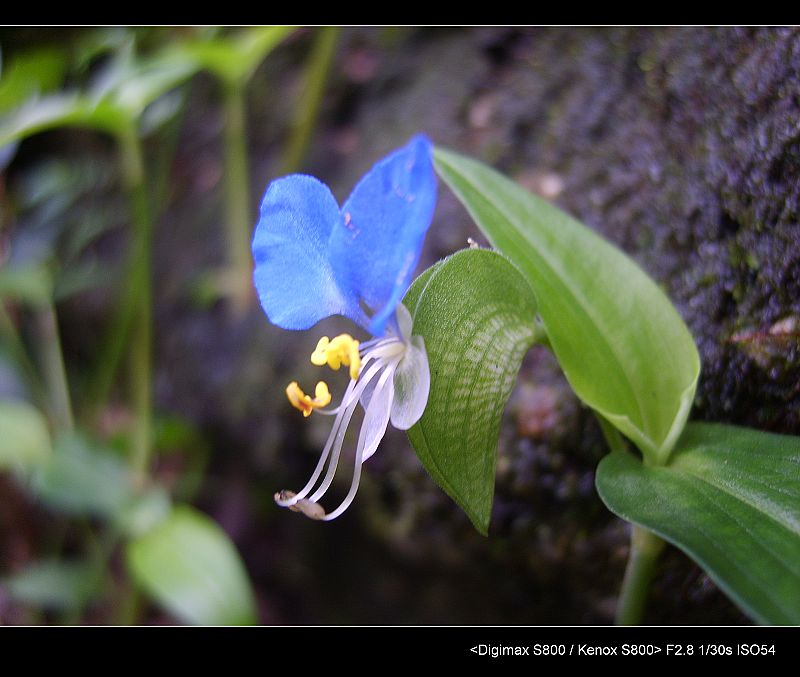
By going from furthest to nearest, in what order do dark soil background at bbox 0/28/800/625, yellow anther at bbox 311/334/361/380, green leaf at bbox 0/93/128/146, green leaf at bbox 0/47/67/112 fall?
green leaf at bbox 0/47/67/112 < green leaf at bbox 0/93/128/146 < dark soil background at bbox 0/28/800/625 < yellow anther at bbox 311/334/361/380

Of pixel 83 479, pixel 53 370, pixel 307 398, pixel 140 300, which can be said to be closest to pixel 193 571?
pixel 83 479

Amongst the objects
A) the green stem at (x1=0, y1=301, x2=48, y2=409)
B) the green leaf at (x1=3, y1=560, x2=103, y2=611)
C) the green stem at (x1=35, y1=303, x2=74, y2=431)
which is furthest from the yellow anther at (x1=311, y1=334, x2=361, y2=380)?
the green stem at (x1=0, y1=301, x2=48, y2=409)

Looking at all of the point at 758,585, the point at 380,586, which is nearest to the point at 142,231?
the point at 380,586

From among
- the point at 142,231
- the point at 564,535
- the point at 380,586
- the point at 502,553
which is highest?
the point at 142,231

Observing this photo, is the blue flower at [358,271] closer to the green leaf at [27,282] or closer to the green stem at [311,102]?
the green stem at [311,102]

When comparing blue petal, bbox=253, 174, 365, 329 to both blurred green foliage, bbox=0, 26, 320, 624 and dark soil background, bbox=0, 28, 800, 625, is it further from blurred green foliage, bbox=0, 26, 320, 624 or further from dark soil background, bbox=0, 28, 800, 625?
blurred green foliage, bbox=0, 26, 320, 624
